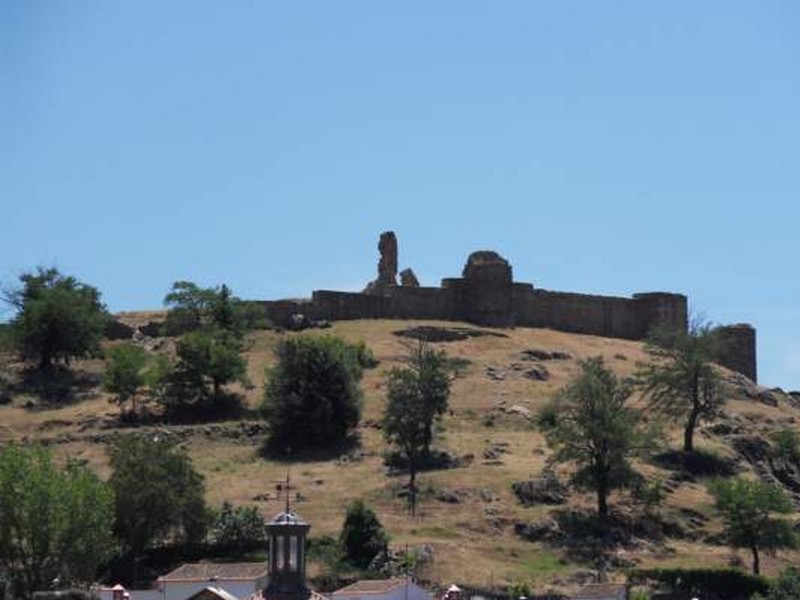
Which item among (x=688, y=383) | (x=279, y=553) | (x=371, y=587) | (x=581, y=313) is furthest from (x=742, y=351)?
(x=279, y=553)

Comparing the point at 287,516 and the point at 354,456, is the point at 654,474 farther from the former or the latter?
the point at 287,516

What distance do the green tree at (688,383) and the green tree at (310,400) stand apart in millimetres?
15749

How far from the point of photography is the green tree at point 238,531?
90.8 meters

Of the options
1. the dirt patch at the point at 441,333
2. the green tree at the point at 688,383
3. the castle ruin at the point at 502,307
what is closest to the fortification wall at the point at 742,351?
the castle ruin at the point at 502,307

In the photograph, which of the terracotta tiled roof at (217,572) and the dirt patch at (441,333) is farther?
the dirt patch at (441,333)

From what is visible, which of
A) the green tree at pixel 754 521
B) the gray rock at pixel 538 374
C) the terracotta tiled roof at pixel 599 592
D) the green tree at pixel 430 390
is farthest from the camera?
the gray rock at pixel 538 374

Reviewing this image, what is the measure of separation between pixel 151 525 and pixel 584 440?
21.0 meters

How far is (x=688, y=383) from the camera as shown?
110312 millimetres

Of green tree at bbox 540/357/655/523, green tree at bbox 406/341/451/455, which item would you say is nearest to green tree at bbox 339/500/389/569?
green tree at bbox 540/357/655/523

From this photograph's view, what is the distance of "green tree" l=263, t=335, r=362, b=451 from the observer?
109 m

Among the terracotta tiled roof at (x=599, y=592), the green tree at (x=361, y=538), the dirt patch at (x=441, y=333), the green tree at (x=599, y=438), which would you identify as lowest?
the terracotta tiled roof at (x=599, y=592)

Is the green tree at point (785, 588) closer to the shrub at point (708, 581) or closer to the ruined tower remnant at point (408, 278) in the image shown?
the shrub at point (708, 581)

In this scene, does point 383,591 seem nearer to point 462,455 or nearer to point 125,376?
point 462,455

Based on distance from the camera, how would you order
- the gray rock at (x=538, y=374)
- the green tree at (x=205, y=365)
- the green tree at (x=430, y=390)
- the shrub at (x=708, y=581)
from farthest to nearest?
1. the gray rock at (x=538, y=374)
2. the green tree at (x=205, y=365)
3. the green tree at (x=430, y=390)
4. the shrub at (x=708, y=581)
